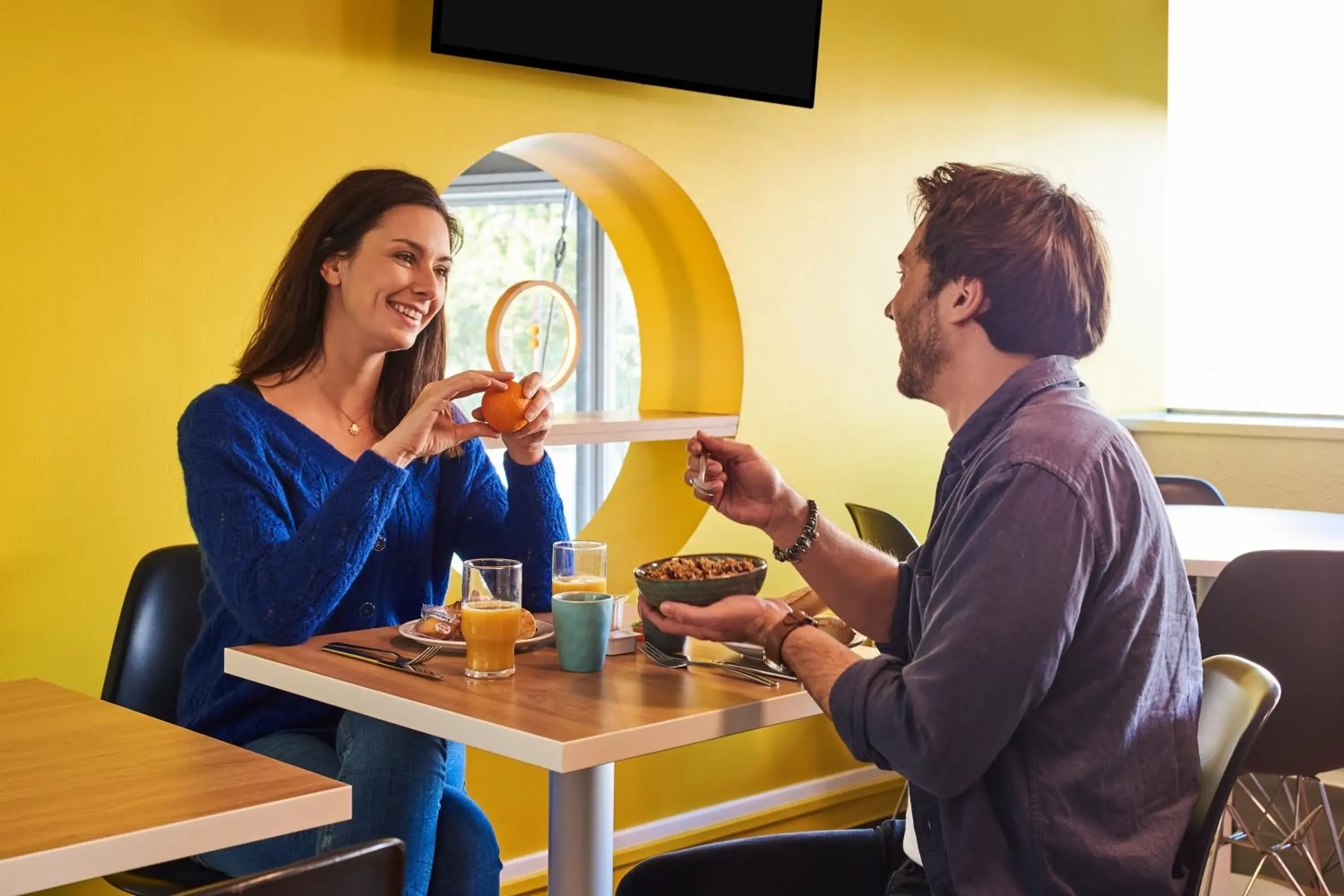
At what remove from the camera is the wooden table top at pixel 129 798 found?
4.01ft

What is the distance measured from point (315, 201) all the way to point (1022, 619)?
181 centimetres

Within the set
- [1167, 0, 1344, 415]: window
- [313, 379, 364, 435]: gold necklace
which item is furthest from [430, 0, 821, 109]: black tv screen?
[1167, 0, 1344, 415]: window

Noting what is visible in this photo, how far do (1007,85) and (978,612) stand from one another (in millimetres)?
3282

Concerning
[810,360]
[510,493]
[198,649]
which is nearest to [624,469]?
[810,360]

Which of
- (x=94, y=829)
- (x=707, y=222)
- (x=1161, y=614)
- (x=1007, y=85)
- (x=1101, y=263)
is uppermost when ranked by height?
(x=1007, y=85)

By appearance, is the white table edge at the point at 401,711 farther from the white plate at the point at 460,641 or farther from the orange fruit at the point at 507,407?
the orange fruit at the point at 507,407

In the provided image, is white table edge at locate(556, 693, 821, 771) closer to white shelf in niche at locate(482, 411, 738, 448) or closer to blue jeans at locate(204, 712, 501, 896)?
blue jeans at locate(204, 712, 501, 896)

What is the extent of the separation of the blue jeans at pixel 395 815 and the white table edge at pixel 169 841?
0.41m

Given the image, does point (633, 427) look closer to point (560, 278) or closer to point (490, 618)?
point (490, 618)

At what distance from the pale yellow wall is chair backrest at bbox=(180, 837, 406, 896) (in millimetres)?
4082

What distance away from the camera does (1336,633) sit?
2.61m

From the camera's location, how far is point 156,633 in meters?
2.24

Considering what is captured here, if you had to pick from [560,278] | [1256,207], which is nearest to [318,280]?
[1256,207]

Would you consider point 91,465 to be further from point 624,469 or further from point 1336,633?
point 1336,633
